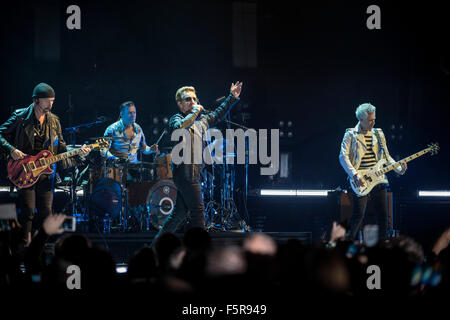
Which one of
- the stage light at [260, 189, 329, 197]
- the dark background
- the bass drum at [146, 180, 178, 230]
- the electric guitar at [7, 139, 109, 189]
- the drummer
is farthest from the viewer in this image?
the dark background

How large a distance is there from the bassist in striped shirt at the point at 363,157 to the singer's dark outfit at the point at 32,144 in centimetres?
380

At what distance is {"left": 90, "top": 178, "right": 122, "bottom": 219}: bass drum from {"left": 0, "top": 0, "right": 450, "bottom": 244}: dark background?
282 centimetres

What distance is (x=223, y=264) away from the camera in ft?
8.42

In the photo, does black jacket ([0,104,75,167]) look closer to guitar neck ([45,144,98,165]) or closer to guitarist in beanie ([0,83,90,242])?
guitarist in beanie ([0,83,90,242])

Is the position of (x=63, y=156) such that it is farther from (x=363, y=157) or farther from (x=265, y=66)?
(x=265, y=66)

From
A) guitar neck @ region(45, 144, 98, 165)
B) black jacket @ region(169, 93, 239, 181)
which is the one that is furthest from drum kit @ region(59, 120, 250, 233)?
black jacket @ region(169, 93, 239, 181)

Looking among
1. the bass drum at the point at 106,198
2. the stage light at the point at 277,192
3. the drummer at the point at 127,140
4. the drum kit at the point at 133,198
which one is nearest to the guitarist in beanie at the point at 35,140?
the bass drum at the point at 106,198

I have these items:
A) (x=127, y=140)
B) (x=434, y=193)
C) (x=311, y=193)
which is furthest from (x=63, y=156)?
(x=434, y=193)

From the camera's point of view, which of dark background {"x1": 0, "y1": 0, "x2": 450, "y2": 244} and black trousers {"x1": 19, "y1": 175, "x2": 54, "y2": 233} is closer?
black trousers {"x1": 19, "y1": 175, "x2": 54, "y2": 233}

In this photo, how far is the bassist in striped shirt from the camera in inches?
Answer: 276

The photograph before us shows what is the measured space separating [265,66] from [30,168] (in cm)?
650

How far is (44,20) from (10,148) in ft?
16.5
